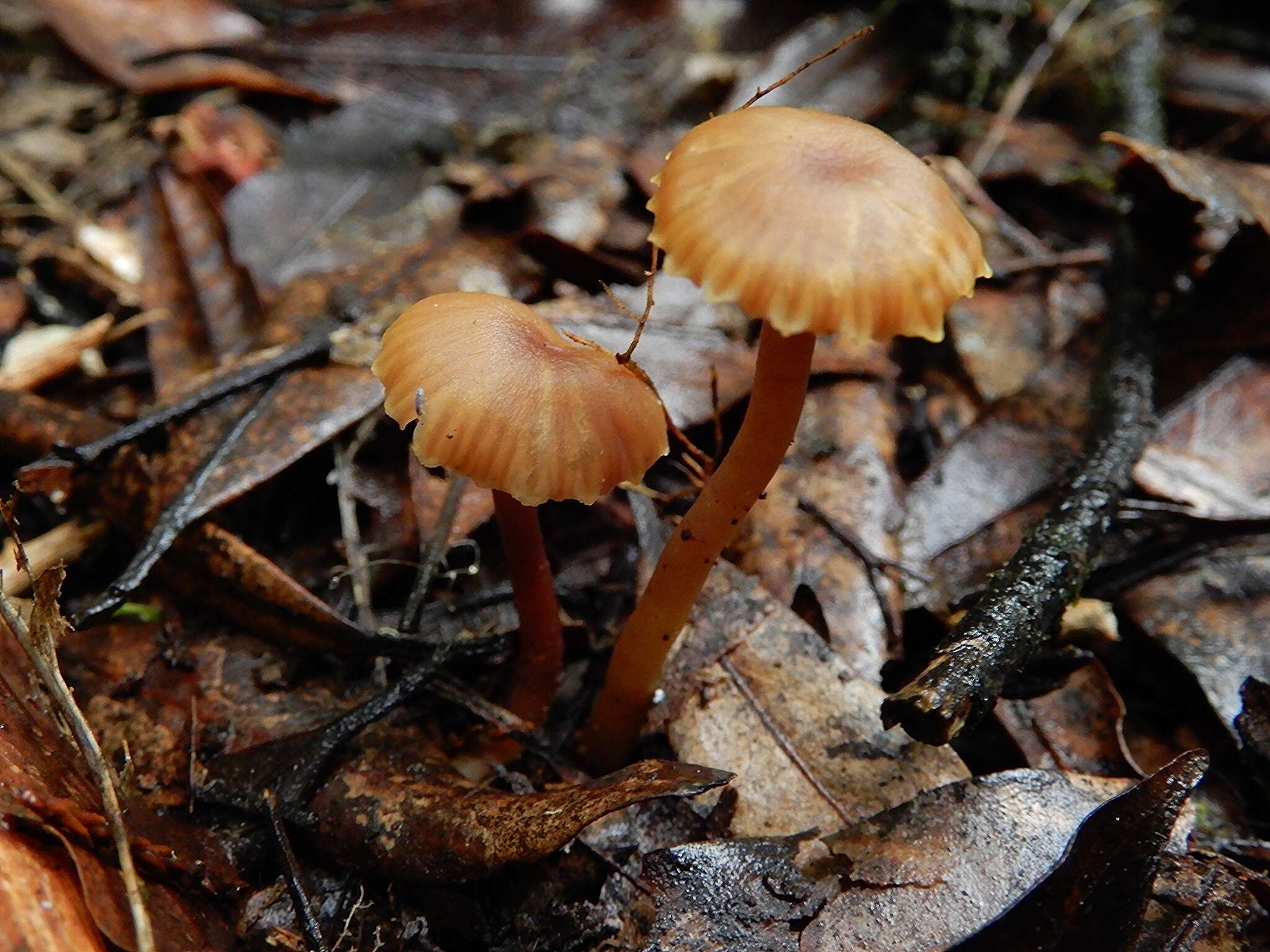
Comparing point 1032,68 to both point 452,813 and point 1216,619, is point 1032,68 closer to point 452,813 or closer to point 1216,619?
point 1216,619

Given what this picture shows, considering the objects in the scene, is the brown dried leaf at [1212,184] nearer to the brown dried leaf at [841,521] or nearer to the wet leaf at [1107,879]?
the brown dried leaf at [841,521]

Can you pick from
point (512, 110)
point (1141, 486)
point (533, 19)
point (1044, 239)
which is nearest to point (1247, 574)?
point (1141, 486)

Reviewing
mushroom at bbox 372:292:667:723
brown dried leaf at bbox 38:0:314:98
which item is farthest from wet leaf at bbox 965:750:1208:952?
brown dried leaf at bbox 38:0:314:98

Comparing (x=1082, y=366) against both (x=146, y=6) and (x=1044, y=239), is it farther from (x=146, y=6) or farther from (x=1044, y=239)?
(x=146, y=6)

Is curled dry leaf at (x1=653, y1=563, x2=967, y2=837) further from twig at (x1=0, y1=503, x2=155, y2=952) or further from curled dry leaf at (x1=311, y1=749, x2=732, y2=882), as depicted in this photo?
twig at (x1=0, y1=503, x2=155, y2=952)

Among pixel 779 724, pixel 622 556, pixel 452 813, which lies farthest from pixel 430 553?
pixel 779 724

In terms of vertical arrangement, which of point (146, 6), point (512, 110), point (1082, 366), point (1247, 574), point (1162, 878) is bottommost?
point (1162, 878)

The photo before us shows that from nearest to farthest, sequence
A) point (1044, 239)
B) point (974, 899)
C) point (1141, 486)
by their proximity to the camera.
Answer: point (974, 899) < point (1141, 486) < point (1044, 239)

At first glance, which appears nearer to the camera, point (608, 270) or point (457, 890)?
point (457, 890)
